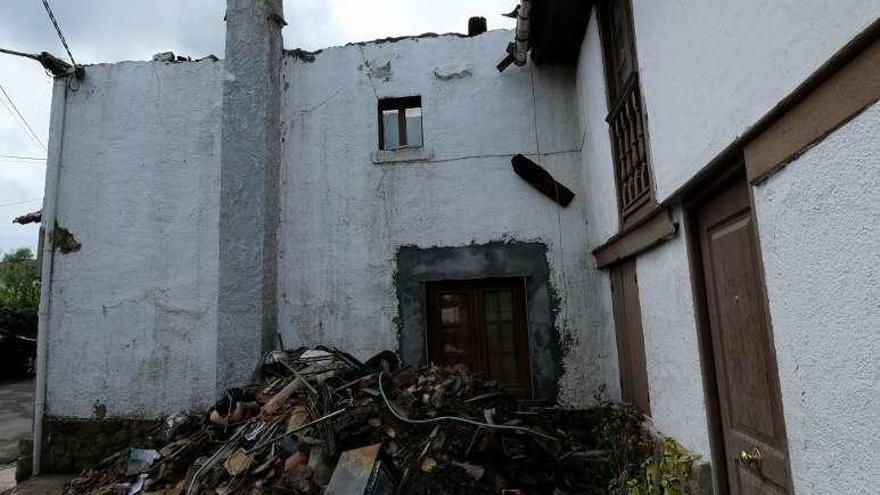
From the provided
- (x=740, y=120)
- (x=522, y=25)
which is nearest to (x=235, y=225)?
(x=522, y=25)

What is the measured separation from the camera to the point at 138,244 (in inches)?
264

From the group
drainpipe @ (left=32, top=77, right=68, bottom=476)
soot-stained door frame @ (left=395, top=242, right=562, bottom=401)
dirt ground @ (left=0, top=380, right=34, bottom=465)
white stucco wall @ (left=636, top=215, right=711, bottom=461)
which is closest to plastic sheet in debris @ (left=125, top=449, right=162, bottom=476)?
drainpipe @ (left=32, top=77, right=68, bottom=476)

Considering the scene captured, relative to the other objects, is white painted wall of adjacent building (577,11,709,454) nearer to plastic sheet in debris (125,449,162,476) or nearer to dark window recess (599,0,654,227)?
dark window recess (599,0,654,227)

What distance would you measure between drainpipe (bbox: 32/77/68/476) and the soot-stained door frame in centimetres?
450

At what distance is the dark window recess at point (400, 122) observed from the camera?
6824 millimetres

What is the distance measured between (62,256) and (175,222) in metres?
1.54

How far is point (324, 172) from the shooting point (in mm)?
6715

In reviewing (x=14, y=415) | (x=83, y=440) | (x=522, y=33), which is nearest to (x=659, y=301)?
(x=522, y=33)

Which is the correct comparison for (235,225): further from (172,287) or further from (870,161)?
(870,161)

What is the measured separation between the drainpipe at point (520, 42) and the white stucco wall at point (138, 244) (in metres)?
Result: 3.82

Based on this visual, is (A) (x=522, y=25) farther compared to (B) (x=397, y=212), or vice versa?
(B) (x=397, y=212)

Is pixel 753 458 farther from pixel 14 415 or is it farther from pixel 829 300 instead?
pixel 14 415

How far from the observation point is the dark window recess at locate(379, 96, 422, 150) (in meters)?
6.82

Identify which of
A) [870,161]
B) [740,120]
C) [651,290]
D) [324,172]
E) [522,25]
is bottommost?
[651,290]
